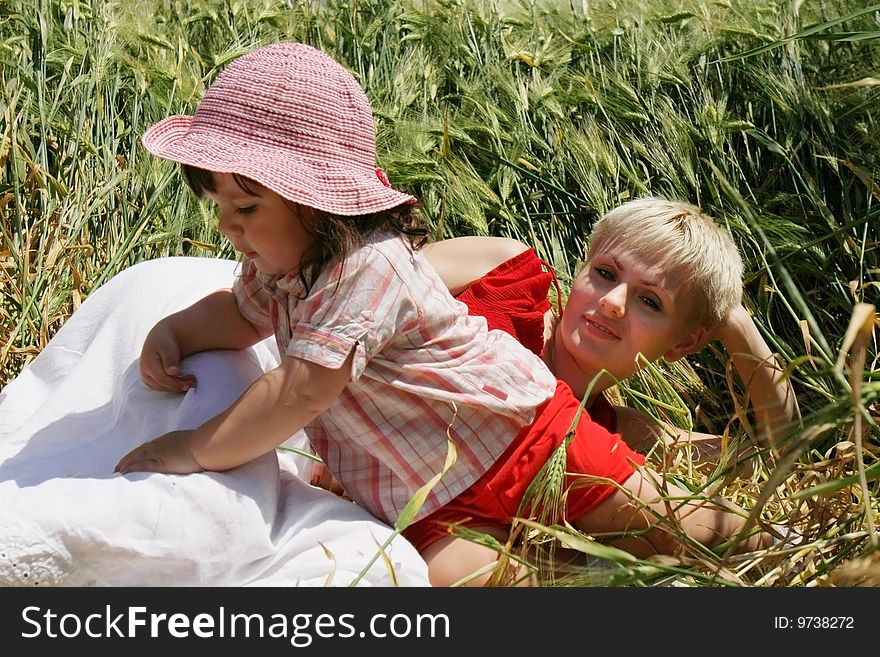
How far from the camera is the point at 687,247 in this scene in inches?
71.2

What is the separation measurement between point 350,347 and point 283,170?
0.79ft

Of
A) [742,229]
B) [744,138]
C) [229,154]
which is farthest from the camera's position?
[744,138]

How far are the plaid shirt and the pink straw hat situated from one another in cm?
9

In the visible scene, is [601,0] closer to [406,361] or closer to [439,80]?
[439,80]

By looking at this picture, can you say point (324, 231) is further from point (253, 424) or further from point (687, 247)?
point (687, 247)

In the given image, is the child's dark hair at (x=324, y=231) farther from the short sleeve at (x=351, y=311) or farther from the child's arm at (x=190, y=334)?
the child's arm at (x=190, y=334)

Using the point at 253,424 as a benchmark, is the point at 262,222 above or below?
above

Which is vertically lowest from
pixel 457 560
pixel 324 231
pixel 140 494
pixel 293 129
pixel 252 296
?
pixel 457 560

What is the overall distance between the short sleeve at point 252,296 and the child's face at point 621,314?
531 mm

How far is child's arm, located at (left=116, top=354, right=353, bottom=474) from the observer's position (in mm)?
1394

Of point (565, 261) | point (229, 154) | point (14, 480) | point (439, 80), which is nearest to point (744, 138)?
point (565, 261)

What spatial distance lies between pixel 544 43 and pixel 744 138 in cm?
64

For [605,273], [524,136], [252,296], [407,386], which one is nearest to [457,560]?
[407,386]

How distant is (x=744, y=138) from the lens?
235 cm
